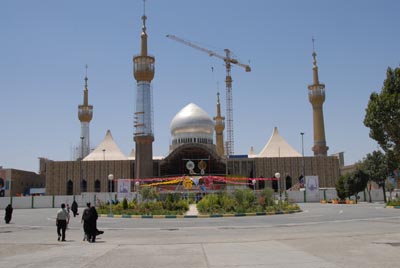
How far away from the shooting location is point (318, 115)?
76812 mm

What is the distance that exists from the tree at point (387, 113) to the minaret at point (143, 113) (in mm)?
39549

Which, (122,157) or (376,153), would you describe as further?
(122,157)

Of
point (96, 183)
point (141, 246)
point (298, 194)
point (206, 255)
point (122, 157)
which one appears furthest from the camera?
point (122, 157)

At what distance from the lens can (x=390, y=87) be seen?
30594 mm

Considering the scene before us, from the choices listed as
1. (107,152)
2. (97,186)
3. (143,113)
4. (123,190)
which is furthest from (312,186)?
(107,152)

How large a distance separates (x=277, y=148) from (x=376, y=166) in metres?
32.1

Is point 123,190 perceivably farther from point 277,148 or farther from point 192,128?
point 277,148

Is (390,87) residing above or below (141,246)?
above

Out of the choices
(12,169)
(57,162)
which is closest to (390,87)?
(57,162)

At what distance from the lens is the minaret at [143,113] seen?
6600 centimetres

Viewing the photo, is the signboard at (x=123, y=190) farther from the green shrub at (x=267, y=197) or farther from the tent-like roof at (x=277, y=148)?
the tent-like roof at (x=277, y=148)

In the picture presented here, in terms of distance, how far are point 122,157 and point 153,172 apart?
34.4 feet

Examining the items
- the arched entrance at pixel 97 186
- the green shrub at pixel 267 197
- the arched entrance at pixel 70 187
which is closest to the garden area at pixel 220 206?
the green shrub at pixel 267 197

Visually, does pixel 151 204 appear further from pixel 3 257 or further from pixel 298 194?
pixel 298 194
